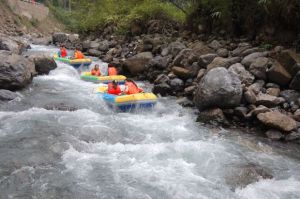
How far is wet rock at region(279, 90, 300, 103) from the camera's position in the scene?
10.2 m

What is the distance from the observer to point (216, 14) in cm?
1499

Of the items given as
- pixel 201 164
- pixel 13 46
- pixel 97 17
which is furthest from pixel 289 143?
pixel 97 17

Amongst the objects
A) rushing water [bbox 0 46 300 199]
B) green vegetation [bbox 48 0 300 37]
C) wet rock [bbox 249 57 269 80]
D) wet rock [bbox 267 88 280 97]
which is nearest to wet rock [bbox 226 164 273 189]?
rushing water [bbox 0 46 300 199]

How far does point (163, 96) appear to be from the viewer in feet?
42.6

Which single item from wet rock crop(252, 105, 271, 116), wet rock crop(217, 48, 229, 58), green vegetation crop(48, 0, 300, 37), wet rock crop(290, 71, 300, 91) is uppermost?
green vegetation crop(48, 0, 300, 37)

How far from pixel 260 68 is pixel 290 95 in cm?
141

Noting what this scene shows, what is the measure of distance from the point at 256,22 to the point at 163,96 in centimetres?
424

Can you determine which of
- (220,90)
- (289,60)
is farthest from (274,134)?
(289,60)

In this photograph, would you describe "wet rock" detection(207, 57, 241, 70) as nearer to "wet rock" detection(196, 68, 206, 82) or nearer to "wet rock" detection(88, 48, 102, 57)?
"wet rock" detection(196, 68, 206, 82)

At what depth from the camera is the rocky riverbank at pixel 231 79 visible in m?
9.93

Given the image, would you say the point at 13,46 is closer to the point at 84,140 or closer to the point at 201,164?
the point at 84,140

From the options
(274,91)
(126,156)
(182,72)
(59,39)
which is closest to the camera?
(126,156)

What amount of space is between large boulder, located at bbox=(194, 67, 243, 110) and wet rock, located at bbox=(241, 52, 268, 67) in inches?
63.6

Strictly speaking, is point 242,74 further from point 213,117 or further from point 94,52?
point 94,52
